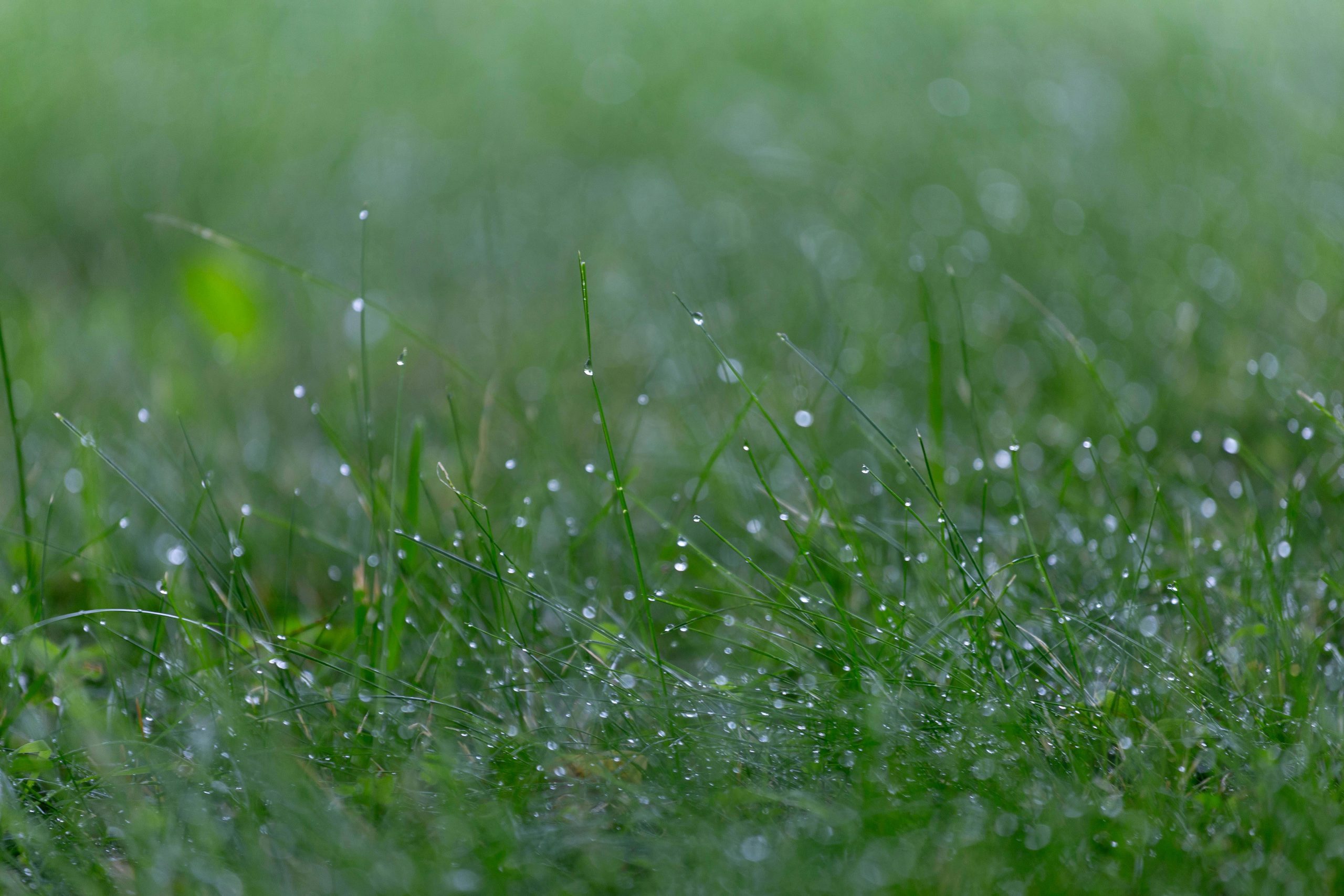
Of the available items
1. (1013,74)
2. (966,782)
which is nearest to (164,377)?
(966,782)

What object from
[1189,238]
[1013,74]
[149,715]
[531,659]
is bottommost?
[149,715]

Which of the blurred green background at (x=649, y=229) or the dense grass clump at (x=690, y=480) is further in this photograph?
the blurred green background at (x=649, y=229)

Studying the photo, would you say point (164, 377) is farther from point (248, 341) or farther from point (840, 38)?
point (840, 38)

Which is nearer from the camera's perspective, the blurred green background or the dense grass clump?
the dense grass clump

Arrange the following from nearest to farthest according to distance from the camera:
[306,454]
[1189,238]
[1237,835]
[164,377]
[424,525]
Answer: [1237,835], [424,525], [306,454], [164,377], [1189,238]

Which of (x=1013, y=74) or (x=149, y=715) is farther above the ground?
(x=1013, y=74)
